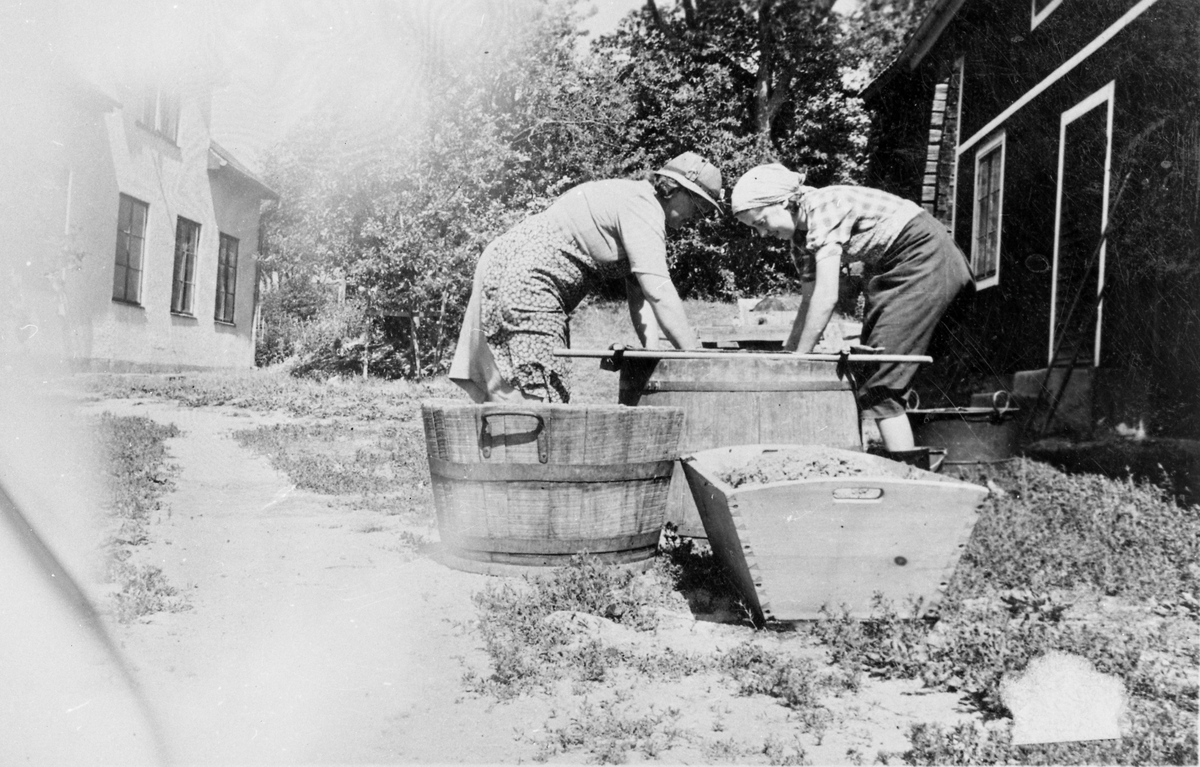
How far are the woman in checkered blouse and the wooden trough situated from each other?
1.44m

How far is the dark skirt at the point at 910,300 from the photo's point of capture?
13.1 feet

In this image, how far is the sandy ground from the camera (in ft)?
5.65

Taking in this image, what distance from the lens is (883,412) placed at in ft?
13.2

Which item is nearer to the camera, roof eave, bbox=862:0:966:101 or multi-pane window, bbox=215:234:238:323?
multi-pane window, bbox=215:234:238:323

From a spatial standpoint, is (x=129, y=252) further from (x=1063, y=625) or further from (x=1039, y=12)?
(x=1039, y=12)

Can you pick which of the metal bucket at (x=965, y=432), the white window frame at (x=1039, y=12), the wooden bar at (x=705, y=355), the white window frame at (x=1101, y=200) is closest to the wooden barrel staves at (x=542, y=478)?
the wooden bar at (x=705, y=355)

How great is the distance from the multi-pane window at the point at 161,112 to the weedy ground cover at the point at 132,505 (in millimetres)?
767

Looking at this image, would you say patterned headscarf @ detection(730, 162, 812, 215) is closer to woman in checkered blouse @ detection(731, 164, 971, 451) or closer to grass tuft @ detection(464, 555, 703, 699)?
woman in checkered blouse @ detection(731, 164, 971, 451)

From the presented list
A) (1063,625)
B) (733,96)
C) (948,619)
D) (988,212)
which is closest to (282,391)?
(948,619)

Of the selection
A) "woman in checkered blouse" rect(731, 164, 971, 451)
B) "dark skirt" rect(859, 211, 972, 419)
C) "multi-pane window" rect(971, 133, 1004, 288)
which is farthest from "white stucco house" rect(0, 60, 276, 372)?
"multi-pane window" rect(971, 133, 1004, 288)

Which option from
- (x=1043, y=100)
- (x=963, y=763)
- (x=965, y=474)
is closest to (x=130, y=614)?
(x=963, y=763)

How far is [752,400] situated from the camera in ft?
11.6

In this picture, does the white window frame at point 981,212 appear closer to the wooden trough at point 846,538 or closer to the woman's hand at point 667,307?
the woman's hand at point 667,307

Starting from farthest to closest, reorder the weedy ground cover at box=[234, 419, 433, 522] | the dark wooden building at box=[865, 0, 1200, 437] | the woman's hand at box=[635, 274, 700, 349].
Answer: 1. the dark wooden building at box=[865, 0, 1200, 437]
2. the weedy ground cover at box=[234, 419, 433, 522]
3. the woman's hand at box=[635, 274, 700, 349]
